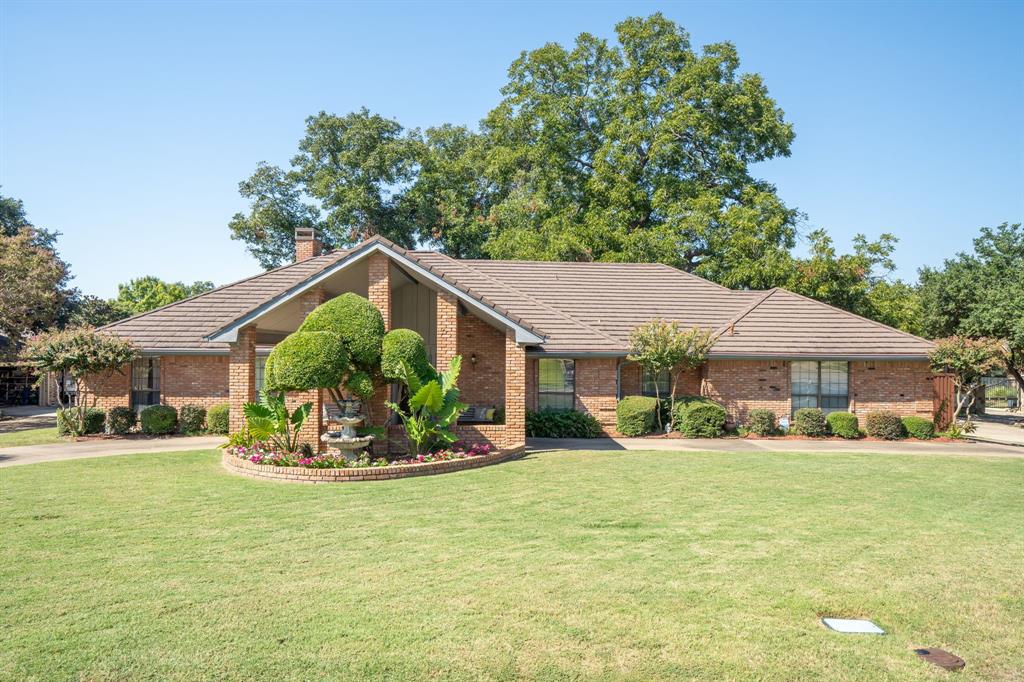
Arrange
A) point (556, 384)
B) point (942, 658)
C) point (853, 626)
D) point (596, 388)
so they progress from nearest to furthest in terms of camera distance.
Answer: point (942, 658)
point (853, 626)
point (596, 388)
point (556, 384)

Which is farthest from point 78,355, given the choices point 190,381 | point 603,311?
point 603,311

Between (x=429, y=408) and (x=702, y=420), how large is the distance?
929cm

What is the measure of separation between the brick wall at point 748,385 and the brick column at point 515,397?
7.78 metres

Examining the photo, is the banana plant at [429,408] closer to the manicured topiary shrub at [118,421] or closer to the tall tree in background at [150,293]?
the manicured topiary shrub at [118,421]

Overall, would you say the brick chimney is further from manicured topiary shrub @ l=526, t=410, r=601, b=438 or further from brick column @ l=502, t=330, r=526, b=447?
brick column @ l=502, t=330, r=526, b=447

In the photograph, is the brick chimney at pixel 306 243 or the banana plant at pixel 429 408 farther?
the brick chimney at pixel 306 243

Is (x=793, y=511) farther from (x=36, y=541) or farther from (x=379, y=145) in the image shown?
(x=379, y=145)

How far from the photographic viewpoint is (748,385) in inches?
835

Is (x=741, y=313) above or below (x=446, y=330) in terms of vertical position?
above

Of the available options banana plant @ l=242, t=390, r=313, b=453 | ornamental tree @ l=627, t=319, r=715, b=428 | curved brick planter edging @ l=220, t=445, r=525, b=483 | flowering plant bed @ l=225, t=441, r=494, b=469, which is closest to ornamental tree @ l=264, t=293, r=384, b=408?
banana plant @ l=242, t=390, r=313, b=453

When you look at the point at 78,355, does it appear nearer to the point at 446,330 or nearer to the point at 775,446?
the point at 446,330

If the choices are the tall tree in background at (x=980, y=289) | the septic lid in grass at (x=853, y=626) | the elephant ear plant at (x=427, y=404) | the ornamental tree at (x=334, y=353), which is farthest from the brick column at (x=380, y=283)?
the tall tree in background at (x=980, y=289)

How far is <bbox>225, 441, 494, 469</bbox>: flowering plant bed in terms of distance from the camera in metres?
13.0

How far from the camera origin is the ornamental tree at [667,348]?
19688 millimetres
